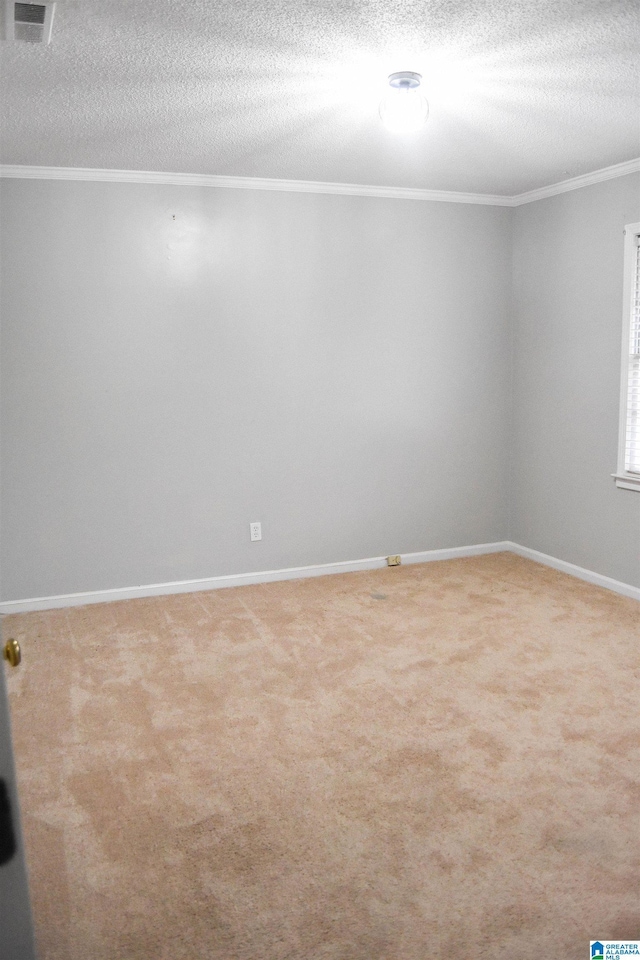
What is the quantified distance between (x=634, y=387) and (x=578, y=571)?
1218mm

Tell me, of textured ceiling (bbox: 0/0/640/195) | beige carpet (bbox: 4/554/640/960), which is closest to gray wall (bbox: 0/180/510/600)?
textured ceiling (bbox: 0/0/640/195)

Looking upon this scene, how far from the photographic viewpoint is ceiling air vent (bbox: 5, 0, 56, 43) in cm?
206

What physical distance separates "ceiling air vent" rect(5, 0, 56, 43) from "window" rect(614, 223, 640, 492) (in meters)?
3.19

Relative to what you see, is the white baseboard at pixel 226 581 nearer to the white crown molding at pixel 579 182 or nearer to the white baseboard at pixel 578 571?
the white baseboard at pixel 578 571

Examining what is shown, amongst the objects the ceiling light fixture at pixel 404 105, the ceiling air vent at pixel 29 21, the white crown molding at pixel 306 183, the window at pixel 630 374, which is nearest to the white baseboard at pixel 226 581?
the window at pixel 630 374

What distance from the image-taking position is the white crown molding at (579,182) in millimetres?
4117

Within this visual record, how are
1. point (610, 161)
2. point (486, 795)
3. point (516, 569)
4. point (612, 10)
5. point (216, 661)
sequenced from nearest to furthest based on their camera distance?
point (612, 10) < point (486, 795) < point (216, 661) < point (610, 161) < point (516, 569)

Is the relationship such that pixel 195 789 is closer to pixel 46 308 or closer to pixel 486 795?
pixel 486 795

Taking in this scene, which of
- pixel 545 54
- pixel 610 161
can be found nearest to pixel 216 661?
pixel 545 54

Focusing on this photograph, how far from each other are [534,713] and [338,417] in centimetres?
239

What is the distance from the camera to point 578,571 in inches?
187

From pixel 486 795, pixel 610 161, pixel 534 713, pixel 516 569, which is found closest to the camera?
pixel 486 795

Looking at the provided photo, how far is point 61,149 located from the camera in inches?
144

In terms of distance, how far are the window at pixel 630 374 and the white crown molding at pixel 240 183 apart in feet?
3.99
